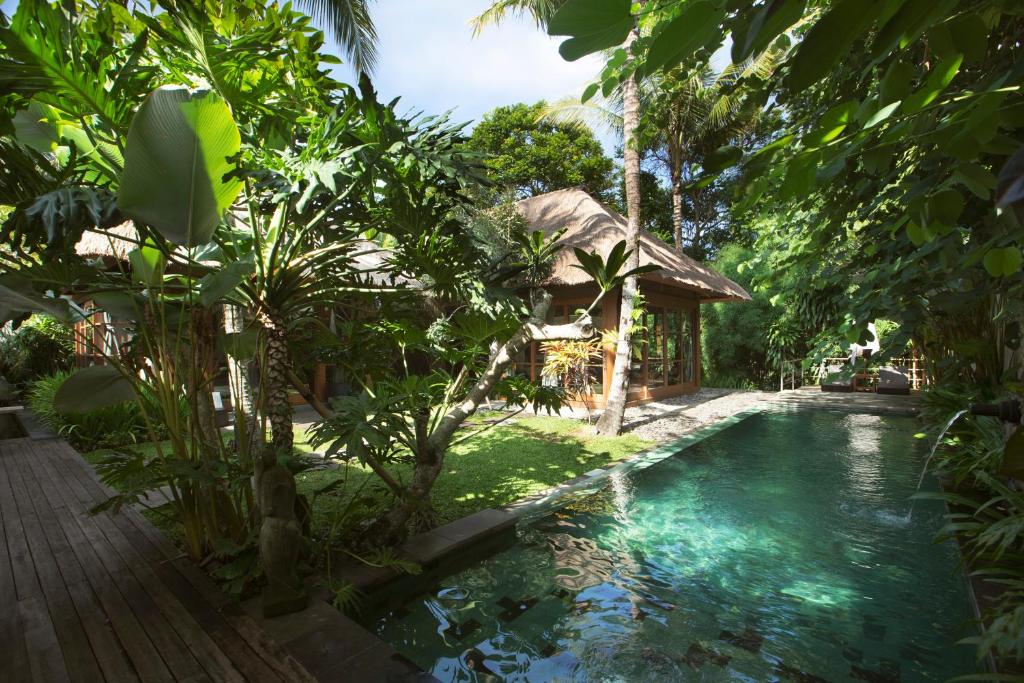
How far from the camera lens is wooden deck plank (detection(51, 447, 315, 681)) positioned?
192 cm

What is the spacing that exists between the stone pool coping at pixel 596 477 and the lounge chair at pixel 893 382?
271 inches

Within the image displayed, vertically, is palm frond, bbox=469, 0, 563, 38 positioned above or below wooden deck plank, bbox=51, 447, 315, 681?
above

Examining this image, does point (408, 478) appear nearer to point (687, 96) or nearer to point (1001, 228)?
point (1001, 228)

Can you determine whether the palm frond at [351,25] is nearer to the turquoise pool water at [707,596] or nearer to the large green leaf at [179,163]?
the large green leaf at [179,163]

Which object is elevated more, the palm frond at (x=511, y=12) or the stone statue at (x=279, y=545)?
the palm frond at (x=511, y=12)

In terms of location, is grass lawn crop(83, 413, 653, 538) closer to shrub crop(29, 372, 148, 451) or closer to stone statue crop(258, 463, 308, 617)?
shrub crop(29, 372, 148, 451)

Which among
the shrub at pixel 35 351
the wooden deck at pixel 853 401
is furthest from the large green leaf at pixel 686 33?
the shrub at pixel 35 351

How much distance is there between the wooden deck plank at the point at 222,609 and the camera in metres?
1.92

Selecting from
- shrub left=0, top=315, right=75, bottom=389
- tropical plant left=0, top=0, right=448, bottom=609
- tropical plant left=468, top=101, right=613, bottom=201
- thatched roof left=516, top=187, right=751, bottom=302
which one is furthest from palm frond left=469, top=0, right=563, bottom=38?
shrub left=0, top=315, right=75, bottom=389

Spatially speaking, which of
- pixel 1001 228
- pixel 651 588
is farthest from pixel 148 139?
pixel 651 588

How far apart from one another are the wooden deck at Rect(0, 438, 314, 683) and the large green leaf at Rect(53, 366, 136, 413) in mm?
931

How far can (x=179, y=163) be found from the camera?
2275 mm

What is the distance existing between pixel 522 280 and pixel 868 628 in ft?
26.2

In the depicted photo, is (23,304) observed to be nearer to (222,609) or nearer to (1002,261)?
(222,609)
